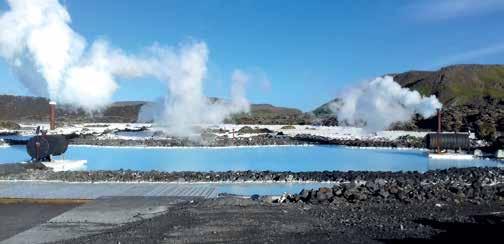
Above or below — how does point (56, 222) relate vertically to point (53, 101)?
below

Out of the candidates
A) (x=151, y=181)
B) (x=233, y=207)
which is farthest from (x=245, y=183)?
(x=233, y=207)

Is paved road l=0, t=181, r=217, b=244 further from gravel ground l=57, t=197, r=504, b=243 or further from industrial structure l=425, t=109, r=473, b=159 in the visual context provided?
industrial structure l=425, t=109, r=473, b=159

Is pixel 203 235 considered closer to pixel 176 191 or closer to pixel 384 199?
pixel 384 199

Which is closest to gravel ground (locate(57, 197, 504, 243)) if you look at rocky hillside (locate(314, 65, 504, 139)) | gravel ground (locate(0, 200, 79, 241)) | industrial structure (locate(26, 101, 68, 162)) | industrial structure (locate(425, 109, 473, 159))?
gravel ground (locate(0, 200, 79, 241))

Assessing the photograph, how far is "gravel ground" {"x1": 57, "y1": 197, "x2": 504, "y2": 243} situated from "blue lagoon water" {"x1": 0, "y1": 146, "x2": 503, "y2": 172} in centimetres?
942

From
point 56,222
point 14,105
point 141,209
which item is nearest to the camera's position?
point 56,222

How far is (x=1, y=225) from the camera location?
9.95m

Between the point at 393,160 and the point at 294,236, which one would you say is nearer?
the point at 294,236

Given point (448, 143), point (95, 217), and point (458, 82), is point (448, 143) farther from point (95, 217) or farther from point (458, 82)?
point (458, 82)

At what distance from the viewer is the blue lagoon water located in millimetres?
21594

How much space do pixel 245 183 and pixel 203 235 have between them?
7.62 meters

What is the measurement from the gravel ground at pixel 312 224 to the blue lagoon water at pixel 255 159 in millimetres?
9419

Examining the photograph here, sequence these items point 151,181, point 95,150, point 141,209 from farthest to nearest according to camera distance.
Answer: point 95,150 < point 151,181 < point 141,209

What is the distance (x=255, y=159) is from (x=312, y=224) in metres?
15.7
